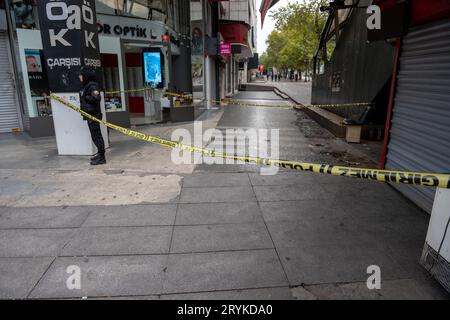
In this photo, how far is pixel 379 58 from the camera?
962 centimetres

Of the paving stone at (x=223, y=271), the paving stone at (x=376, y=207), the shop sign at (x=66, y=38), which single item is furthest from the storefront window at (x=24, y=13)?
the paving stone at (x=376, y=207)

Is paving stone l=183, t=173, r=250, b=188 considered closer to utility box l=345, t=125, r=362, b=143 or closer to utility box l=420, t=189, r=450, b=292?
utility box l=420, t=189, r=450, b=292

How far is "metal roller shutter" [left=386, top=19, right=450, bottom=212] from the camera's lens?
4496 mm

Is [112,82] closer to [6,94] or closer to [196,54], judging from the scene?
[6,94]

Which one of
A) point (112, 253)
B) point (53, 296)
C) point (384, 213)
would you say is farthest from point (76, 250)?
point (384, 213)

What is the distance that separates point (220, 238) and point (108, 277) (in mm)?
1406

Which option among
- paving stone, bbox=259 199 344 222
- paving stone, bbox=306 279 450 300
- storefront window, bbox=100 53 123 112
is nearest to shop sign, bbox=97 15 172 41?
storefront window, bbox=100 53 123 112

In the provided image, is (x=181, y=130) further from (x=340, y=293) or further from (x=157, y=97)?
(x=340, y=293)

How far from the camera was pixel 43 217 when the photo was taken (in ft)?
15.0

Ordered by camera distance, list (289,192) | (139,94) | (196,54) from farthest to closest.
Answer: (196,54), (139,94), (289,192)

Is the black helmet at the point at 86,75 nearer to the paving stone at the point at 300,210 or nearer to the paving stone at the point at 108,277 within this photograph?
the paving stone at the point at 108,277

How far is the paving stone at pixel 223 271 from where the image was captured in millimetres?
3123

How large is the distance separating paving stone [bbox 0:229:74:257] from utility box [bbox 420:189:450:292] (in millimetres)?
4202

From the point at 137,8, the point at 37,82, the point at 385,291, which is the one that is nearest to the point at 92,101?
the point at 37,82
